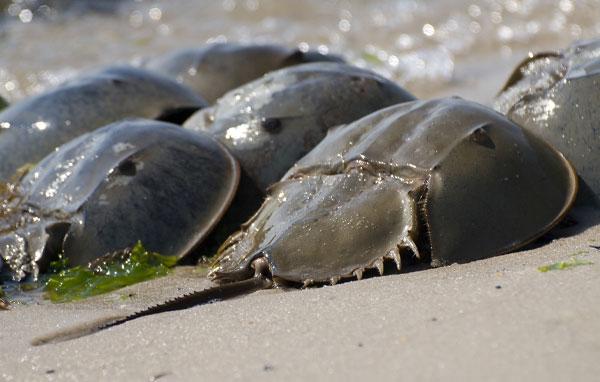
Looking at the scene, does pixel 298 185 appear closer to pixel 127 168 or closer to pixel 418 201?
pixel 418 201

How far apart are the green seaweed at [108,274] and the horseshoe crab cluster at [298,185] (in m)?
0.07

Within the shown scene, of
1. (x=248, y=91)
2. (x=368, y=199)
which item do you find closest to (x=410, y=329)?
(x=368, y=199)

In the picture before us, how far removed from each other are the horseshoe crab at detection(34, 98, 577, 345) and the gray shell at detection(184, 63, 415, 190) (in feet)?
2.40

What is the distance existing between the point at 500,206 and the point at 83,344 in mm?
1353

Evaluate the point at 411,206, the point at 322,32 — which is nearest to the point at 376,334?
the point at 411,206

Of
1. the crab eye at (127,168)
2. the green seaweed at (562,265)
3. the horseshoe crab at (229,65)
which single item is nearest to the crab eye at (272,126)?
the crab eye at (127,168)

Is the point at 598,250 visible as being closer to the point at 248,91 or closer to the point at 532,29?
the point at 248,91

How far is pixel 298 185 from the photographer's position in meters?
3.50

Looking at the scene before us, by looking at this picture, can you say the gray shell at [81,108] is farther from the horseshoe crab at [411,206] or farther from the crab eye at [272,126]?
the horseshoe crab at [411,206]

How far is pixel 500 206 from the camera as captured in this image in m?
3.13

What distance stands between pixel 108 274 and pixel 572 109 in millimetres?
1827

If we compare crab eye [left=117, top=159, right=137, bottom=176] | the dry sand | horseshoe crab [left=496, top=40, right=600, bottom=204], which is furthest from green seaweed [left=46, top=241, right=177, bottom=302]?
horseshoe crab [left=496, top=40, right=600, bottom=204]

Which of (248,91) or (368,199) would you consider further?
(248,91)

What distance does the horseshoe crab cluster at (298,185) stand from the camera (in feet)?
10.2
